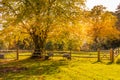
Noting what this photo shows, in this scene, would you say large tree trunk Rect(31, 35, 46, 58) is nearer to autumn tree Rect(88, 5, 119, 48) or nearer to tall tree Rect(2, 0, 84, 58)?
tall tree Rect(2, 0, 84, 58)

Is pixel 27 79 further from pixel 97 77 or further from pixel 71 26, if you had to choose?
pixel 71 26

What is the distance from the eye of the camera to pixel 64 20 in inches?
1187

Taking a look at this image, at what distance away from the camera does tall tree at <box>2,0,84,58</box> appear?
2930 centimetres

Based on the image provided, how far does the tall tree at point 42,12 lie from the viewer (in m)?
29.3

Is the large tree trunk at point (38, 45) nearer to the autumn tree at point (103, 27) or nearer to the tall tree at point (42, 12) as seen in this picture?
the tall tree at point (42, 12)

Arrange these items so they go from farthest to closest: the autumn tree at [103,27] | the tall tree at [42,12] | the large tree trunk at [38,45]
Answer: the autumn tree at [103,27] < the large tree trunk at [38,45] < the tall tree at [42,12]

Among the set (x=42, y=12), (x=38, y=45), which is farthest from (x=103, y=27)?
(x=42, y=12)

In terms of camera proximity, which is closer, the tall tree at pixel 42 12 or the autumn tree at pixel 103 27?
the tall tree at pixel 42 12

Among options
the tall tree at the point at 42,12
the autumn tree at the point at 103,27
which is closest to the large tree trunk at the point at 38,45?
the tall tree at the point at 42,12

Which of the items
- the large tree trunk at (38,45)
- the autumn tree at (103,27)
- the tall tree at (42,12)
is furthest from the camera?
the autumn tree at (103,27)

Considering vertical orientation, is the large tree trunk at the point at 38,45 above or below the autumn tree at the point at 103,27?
below

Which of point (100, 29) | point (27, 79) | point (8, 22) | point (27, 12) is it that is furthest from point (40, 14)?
point (100, 29)

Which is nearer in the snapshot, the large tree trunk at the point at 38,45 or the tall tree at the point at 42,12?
the tall tree at the point at 42,12

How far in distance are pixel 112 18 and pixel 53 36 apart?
1371 inches
